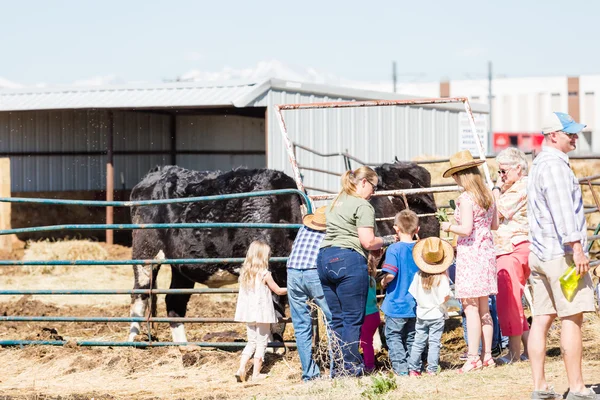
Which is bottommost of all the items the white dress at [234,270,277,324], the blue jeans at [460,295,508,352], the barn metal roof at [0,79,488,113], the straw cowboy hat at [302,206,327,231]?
the blue jeans at [460,295,508,352]

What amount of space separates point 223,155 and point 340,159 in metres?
4.66

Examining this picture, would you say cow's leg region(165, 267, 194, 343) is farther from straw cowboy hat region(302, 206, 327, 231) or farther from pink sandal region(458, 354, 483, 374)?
pink sandal region(458, 354, 483, 374)

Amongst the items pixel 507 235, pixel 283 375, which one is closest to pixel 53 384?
pixel 283 375

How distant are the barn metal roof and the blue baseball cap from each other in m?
9.81

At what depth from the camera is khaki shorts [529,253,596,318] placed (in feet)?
17.2

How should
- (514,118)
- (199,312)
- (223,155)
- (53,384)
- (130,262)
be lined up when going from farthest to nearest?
A: (514,118), (223,155), (199,312), (130,262), (53,384)

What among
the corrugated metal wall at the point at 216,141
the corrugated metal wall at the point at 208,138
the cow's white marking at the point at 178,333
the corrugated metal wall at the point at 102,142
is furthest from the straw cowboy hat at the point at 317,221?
the corrugated metal wall at the point at 216,141

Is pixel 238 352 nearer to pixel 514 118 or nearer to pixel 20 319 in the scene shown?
pixel 20 319

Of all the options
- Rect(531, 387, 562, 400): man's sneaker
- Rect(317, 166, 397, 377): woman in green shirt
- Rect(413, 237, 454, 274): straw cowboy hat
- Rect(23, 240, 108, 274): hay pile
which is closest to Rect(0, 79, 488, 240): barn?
Rect(23, 240, 108, 274): hay pile

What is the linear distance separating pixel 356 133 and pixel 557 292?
1307cm

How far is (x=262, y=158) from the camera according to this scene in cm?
2181

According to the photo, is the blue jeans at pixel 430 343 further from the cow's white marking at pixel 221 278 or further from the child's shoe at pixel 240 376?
the cow's white marking at pixel 221 278

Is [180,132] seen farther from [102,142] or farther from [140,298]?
[140,298]

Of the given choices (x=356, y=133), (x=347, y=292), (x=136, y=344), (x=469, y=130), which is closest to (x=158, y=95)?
(x=356, y=133)
